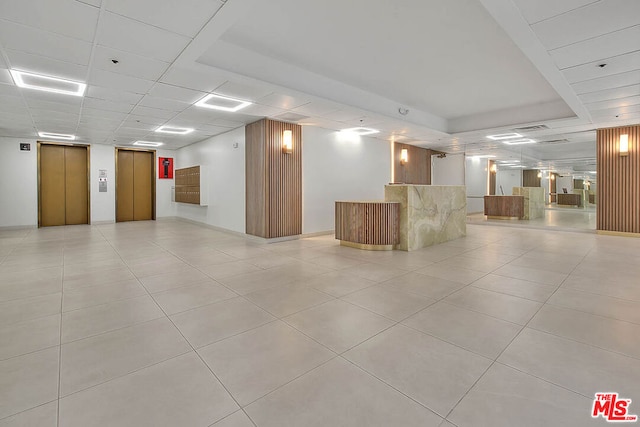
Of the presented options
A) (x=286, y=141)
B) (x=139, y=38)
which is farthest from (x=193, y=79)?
(x=286, y=141)

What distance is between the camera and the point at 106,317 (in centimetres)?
295

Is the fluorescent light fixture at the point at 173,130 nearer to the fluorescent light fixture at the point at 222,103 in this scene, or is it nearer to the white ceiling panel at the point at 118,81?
the fluorescent light fixture at the point at 222,103

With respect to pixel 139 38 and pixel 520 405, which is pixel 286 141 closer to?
pixel 139 38

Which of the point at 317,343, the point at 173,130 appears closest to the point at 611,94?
the point at 317,343

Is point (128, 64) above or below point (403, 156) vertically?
above

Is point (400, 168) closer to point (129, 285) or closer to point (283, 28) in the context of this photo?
point (283, 28)

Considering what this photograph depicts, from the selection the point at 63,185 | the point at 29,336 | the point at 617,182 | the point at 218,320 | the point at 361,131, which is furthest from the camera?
the point at 63,185

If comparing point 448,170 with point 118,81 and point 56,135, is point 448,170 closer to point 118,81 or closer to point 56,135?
point 118,81

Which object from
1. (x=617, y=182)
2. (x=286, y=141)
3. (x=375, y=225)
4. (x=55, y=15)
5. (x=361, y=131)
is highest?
(x=361, y=131)

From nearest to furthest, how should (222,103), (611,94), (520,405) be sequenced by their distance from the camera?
(520,405), (611,94), (222,103)

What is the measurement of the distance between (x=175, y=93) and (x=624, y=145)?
11.0 m

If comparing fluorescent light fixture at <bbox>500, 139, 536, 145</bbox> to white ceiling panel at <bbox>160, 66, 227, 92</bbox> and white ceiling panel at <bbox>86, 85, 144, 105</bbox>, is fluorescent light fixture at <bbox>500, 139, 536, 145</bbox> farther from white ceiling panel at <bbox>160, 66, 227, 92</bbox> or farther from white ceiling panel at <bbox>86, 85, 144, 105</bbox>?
white ceiling panel at <bbox>86, 85, 144, 105</bbox>

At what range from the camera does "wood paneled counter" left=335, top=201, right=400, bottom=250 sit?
6176mm

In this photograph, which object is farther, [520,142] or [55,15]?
[520,142]
